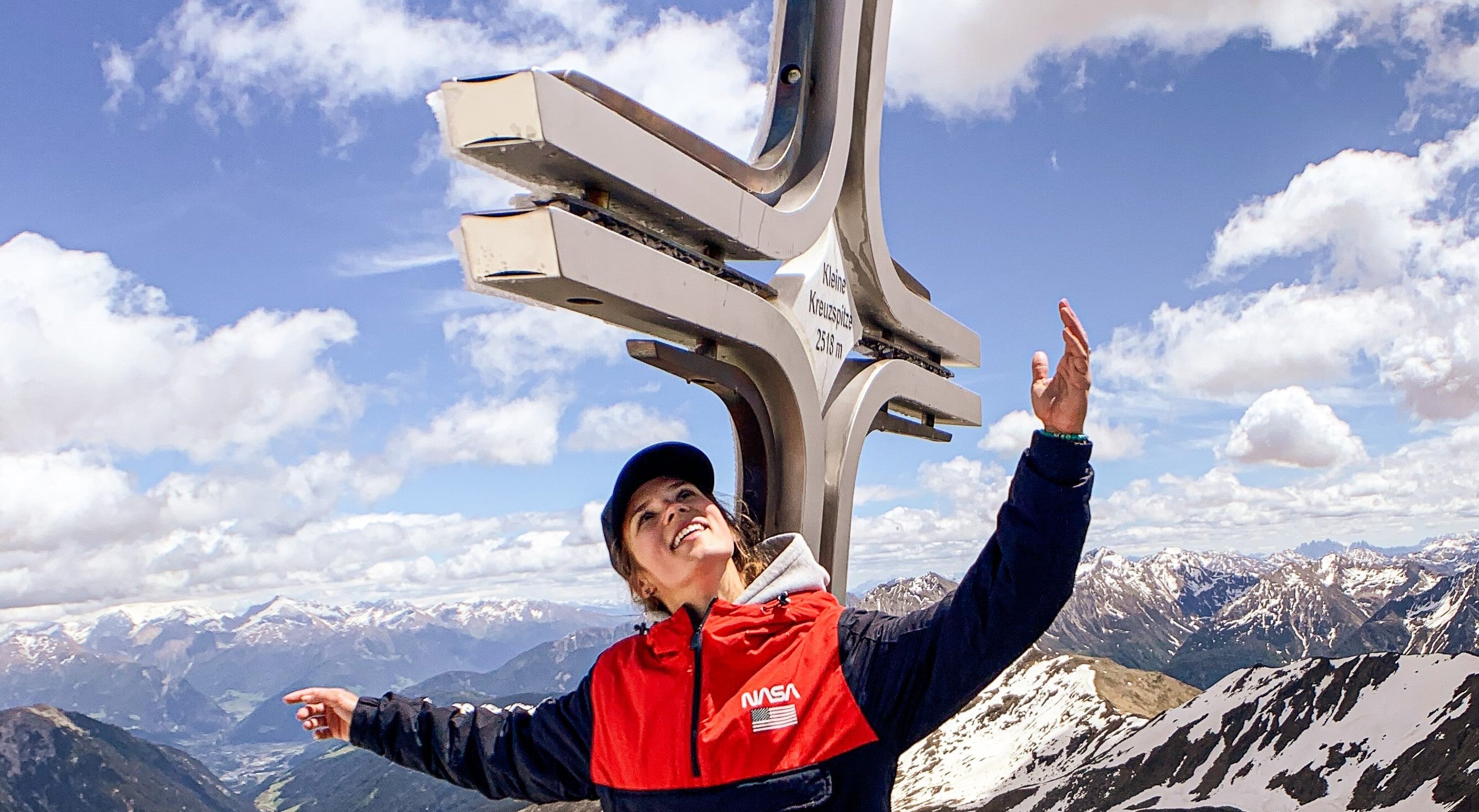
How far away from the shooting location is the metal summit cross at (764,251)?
17.3 ft

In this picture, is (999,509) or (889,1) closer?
(999,509)

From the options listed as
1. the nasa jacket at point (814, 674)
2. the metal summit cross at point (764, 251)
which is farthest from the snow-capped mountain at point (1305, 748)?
the nasa jacket at point (814, 674)

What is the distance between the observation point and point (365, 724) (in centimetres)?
539

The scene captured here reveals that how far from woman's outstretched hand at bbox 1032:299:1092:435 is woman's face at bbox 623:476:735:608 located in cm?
159

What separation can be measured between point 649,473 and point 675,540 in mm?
471

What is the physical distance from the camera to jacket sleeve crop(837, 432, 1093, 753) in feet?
11.4

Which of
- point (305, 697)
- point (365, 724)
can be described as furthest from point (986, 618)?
point (305, 697)

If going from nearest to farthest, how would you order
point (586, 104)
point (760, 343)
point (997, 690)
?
point (586, 104) → point (760, 343) → point (997, 690)

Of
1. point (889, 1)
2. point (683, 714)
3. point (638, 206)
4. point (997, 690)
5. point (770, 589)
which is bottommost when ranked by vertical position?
A: point (997, 690)

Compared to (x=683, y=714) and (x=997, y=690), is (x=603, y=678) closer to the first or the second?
(x=683, y=714)

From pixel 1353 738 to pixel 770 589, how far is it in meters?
93.7

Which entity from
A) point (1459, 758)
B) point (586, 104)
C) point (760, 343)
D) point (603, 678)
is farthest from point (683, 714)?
point (1459, 758)

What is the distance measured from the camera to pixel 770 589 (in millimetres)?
4465

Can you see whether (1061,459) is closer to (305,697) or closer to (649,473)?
(649,473)
